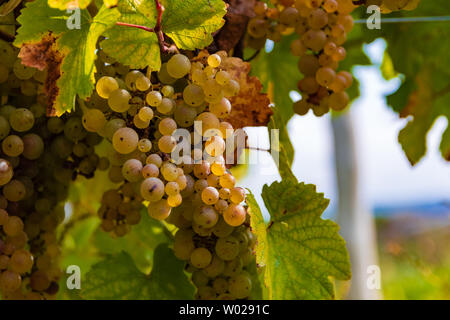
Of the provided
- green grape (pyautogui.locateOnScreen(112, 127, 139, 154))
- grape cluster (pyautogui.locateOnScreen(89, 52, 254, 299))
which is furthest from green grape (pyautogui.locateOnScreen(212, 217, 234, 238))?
green grape (pyautogui.locateOnScreen(112, 127, 139, 154))

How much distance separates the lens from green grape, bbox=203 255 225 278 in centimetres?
53

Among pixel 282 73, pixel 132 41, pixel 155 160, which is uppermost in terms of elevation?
pixel 282 73

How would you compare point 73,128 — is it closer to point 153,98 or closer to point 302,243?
point 153,98

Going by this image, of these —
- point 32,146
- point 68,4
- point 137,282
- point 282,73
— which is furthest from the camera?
point 282,73

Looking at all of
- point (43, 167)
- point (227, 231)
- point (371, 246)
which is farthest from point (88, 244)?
point (371, 246)

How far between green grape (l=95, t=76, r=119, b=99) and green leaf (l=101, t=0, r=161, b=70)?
23mm

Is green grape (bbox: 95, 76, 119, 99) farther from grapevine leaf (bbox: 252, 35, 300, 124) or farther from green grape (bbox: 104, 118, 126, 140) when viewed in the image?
grapevine leaf (bbox: 252, 35, 300, 124)

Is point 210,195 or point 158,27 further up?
point 158,27

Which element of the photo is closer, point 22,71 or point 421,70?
point 22,71

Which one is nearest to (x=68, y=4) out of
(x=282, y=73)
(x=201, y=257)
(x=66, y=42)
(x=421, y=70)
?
(x=66, y=42)

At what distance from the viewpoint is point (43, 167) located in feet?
1.86

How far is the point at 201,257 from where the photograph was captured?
52 centimetres

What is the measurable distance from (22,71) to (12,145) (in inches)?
2.9

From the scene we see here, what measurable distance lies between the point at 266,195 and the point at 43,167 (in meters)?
0.25
